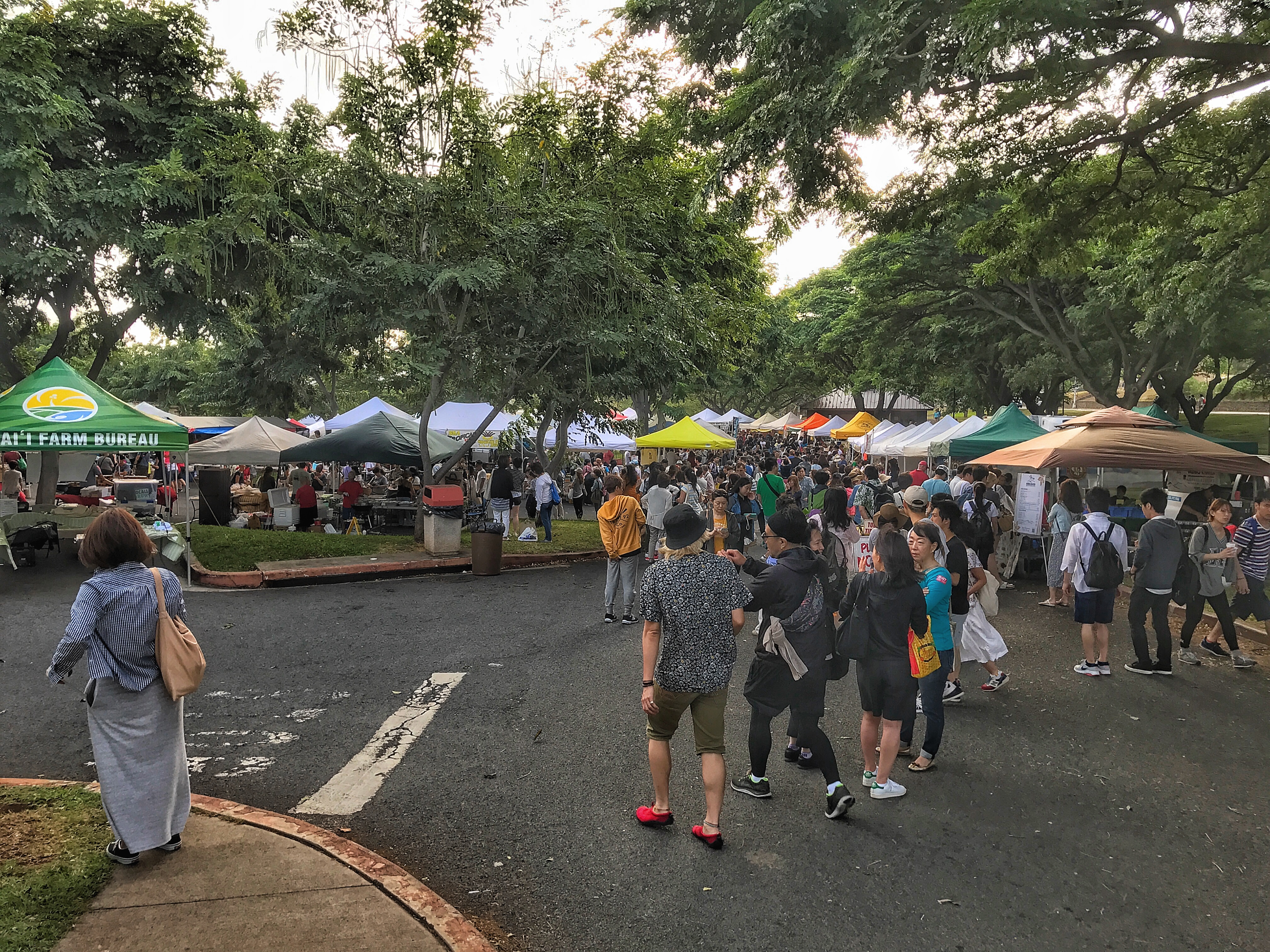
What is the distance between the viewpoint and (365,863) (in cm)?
382

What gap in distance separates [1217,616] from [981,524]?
103 inches

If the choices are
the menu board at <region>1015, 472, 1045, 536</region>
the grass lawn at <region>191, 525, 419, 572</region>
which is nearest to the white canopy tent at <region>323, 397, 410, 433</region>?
the grass lawn at <region>191, 525, 419, 572</region>

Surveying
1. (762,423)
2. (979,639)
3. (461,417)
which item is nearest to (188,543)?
(979,639)

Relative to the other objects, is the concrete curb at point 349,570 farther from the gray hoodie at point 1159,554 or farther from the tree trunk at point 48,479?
the gray hoodie at point 1159,554

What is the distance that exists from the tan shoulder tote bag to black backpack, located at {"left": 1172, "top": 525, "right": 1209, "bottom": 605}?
768cm

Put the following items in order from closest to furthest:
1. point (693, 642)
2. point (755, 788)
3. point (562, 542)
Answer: point (693, 642), point (755, 788), point (562, 542)

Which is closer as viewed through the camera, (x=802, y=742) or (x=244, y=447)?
(x=802, y=742)

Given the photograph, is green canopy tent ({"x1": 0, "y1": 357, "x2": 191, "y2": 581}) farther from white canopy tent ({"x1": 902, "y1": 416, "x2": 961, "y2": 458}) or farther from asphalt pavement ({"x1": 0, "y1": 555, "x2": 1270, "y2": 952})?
white canopy tent ({"x1": 902, "y1": 416, "x2": 961, "y2": 458})

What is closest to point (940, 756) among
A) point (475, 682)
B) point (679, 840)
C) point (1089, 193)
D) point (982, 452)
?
point (679, 840)

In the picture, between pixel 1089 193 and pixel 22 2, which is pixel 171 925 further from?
pixel 22 2

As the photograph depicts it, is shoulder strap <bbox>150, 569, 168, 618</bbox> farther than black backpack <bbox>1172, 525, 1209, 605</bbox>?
No

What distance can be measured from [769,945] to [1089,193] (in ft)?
32.6

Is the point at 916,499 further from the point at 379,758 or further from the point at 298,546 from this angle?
the point at 298,546

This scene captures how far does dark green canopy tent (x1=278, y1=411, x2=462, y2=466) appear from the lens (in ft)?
53.9
